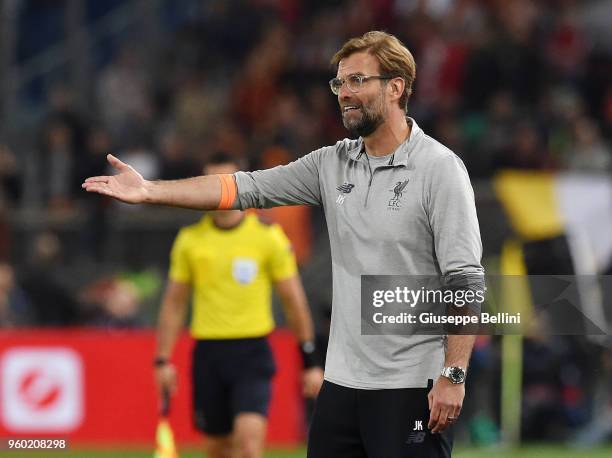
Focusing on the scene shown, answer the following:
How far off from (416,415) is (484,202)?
9.43 meters

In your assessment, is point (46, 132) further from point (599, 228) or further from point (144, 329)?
point (599, 228)

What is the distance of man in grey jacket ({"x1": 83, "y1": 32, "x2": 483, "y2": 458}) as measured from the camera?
579cm

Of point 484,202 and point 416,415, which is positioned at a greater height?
point 484,202

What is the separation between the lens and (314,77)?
17.2m

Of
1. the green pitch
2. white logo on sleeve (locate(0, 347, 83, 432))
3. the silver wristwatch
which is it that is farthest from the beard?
white logo on sleeve (locate(0, 347, 83, 432))

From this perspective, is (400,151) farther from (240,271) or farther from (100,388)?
(100,388)

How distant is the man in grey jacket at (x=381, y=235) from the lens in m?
5.79

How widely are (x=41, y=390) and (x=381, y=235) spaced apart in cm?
807

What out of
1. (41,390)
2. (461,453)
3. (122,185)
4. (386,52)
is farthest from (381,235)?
(41,390)

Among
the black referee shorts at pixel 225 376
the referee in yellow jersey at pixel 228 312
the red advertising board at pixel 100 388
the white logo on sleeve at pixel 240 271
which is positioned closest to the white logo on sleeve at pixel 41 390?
the red advertising board at pixel 100 388

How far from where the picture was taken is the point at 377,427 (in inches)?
234

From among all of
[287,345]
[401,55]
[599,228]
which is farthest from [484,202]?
[401,55]

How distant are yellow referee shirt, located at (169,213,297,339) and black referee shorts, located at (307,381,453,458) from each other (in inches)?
131

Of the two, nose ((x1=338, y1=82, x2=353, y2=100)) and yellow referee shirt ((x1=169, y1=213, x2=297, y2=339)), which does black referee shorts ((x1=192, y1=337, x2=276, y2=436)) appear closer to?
yellow referee shirt ((x1=169, y1=213, x2=297, y2=339))
